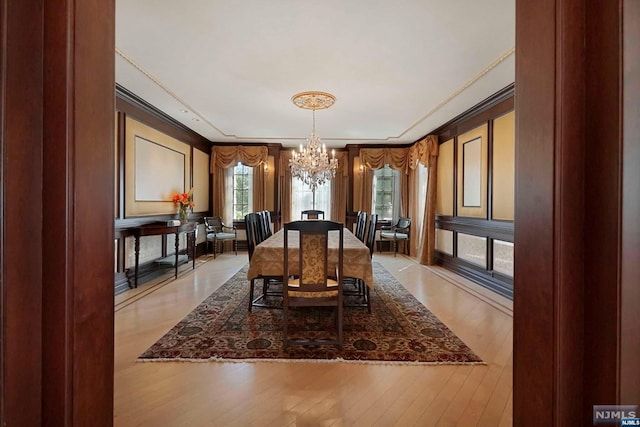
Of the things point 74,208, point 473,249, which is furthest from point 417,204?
point 74,208

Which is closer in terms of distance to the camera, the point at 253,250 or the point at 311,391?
the point at 311,391

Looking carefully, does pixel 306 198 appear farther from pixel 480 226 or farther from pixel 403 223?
pixel 480 226

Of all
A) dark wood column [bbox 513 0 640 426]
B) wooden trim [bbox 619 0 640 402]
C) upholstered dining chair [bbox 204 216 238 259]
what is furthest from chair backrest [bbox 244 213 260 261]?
upholstered dining chair [bbox 204 216 238 259]

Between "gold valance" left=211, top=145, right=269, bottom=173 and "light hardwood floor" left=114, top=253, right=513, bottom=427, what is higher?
"gold valance" left=211, top=145, right=269, bottom=173

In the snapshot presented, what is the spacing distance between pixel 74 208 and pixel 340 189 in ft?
22.2

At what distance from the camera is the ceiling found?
7.27 feet

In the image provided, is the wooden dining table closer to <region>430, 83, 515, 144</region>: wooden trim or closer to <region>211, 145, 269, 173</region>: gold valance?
<region>430, 83, 515, 144</region>: wooden trim

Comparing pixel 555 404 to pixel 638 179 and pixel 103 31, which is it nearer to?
pixel 638 179

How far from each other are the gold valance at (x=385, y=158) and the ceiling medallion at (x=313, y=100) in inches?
118

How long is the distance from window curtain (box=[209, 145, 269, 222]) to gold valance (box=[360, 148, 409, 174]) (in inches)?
97.7

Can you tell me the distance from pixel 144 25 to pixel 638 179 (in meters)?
3.19

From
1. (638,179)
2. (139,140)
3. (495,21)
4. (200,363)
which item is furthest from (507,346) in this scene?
(139,140)

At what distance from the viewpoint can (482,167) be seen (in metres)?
Result: 4.38

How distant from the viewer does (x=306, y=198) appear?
7.62 m
